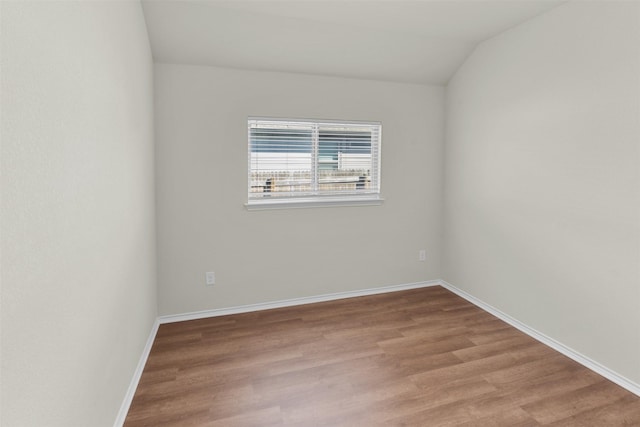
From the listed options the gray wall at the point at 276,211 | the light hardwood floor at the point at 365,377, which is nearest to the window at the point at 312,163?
the gray wall at the point at 276,211

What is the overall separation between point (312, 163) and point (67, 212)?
2.49m

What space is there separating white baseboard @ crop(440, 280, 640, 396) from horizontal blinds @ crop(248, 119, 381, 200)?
1553 millimetres

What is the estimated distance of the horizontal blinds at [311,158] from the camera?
3.29 m

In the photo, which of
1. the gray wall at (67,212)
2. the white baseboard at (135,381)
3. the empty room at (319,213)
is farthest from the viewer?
the white baseboard at (135,381)

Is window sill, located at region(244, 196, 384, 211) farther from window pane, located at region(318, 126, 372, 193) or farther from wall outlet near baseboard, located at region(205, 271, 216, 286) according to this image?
wall outlet near baseboard, located at region(205, 271, 216, 286)

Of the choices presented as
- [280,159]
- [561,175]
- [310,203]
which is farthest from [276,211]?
[561,175]

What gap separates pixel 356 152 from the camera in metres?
3.64

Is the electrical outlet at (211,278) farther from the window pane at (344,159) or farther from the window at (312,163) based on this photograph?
the window pane at (344,159)

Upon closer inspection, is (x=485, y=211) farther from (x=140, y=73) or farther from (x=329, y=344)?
(x=140, y=73)

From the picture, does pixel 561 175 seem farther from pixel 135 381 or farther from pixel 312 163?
pixel 135 381

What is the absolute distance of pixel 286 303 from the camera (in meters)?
3.41

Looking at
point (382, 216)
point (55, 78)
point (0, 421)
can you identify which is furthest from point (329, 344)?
point (55, 78)

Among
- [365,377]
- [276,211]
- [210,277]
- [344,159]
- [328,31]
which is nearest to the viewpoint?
[365,377]

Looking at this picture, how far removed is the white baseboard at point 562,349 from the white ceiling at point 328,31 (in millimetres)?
2423
